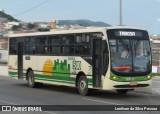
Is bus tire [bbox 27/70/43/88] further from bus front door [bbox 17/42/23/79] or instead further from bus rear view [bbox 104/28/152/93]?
bus rear view [bbox 104/28/152/93]

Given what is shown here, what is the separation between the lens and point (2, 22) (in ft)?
336

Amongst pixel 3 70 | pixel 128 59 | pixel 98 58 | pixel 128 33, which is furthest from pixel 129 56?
pixel 3 70

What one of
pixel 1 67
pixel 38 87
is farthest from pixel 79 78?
pixel 1 67

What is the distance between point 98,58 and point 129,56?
51.6 inches

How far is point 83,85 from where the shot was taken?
20.5m

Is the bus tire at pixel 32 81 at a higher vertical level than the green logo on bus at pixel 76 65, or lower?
lower

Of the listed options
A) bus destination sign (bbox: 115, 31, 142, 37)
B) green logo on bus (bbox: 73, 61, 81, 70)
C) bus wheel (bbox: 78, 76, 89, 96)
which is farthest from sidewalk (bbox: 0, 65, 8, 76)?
bus destination sign (bbox: 115, 31, 142, 37)

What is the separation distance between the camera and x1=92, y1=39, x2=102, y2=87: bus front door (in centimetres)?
1973

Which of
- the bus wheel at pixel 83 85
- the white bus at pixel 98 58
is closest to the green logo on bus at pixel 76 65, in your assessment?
the white bus at pixel 98 58

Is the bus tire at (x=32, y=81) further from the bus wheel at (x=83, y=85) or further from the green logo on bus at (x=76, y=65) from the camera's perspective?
the bus wheel at (x=83, y=85)

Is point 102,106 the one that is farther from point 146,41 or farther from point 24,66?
point 24,66

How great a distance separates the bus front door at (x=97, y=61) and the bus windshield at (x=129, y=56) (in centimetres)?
72

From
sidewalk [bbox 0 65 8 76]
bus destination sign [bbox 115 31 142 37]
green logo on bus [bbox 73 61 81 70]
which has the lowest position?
sidewalk [bbox 0 65 8 76]

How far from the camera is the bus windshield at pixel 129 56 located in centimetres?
1919
